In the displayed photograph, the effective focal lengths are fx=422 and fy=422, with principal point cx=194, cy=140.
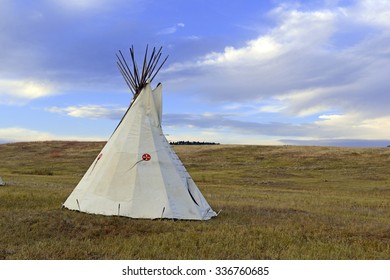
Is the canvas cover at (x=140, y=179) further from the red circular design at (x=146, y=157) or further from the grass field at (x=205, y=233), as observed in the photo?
the grass field at (x=205, y=233)

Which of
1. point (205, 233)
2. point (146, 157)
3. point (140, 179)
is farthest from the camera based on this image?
point (146, 157)

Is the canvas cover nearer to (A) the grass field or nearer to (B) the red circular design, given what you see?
(B) the red circular design

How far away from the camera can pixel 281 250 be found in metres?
9.41

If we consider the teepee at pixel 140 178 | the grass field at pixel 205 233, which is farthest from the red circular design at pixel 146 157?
the grass field at pixel 205 233

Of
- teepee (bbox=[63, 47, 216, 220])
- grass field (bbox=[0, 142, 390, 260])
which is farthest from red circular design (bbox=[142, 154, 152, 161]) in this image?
grass field (bbox=[0, 142, 390, 260])

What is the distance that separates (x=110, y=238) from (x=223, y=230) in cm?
301

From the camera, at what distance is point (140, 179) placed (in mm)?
14391

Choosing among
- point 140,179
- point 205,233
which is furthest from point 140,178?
point 205,233

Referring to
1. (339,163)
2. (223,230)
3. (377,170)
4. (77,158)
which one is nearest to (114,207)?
(223,230)

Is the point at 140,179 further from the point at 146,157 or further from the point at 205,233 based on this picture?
the point at 205,233

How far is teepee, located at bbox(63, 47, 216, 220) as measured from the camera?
14.0 m

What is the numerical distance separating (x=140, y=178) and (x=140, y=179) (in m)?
0.04

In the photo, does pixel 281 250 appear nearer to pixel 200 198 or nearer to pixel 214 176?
pixel 200 198

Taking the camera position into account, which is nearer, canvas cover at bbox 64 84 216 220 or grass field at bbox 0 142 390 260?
grass field at bbox 0 142 390 260
